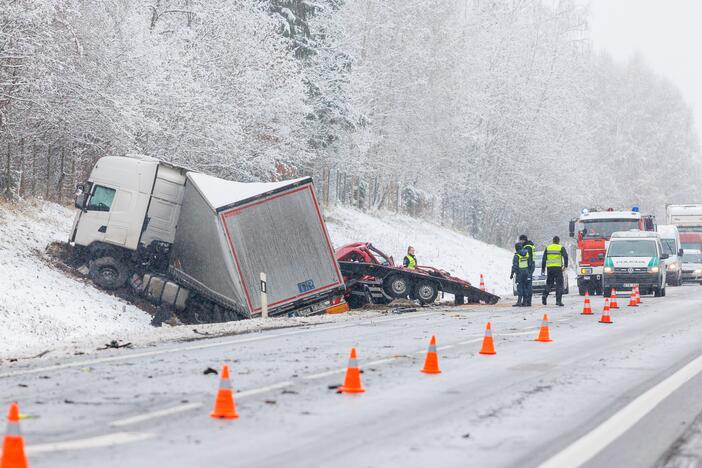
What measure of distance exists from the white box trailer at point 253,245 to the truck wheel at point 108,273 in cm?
157

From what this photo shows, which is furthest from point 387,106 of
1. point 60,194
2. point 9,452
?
point 9,452

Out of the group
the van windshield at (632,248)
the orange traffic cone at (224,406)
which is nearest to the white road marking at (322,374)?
the orange traffic cone at (224,406)

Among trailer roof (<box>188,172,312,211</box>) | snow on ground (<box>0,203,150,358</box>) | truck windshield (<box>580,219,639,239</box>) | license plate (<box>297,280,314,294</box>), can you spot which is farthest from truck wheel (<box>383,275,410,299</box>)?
truck windshield (<box>580,219,639,239</box>)

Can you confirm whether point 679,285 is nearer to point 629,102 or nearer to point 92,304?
point 92,304

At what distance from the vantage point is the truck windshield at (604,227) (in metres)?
38.2

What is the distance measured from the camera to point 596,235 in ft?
125

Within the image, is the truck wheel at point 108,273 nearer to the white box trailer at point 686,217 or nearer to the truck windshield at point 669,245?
the truck windshield at point 669,245

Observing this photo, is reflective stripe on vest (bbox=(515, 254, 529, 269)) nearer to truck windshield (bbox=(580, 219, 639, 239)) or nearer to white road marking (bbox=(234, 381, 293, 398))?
truck windshield (bbox=(580, 219, 639, 239))

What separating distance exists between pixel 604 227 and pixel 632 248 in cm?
303

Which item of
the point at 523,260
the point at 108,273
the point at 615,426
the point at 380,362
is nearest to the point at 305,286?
the point at 108,273

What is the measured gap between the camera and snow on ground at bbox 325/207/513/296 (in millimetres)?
46562

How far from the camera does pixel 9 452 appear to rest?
6.23 meters

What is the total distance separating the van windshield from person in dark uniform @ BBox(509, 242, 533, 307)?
7.80 m

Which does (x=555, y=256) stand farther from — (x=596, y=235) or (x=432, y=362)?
(x=432, y=362)
